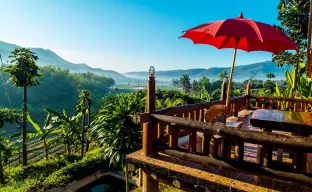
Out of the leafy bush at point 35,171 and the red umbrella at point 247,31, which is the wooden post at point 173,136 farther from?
the leafy bush at point 35,171

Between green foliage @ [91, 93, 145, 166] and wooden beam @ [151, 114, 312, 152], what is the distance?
429 centimetres

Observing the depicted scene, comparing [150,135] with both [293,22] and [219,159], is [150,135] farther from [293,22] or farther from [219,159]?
[293,22]

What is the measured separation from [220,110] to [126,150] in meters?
4.33

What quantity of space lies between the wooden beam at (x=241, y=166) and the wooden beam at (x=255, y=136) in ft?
0.85

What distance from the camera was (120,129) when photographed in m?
6.21

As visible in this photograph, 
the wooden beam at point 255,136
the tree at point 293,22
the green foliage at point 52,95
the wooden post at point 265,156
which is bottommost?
the green foliage at point 52,95

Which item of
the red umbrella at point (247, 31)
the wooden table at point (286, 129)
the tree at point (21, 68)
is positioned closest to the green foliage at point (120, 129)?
the red umbrella at point (247, 31)

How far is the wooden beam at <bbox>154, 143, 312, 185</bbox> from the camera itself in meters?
1.66

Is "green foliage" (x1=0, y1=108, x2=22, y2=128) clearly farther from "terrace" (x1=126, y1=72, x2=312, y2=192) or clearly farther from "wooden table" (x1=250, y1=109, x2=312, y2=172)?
"wooden table" (x1=250, y1=109, x2=312, y2=172)

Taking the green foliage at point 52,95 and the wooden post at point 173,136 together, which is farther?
the green foliage at point 52,95

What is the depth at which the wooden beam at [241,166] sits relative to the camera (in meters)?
1.66

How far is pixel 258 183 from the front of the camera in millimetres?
1878

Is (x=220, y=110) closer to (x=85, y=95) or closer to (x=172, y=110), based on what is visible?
(x=172, y=110)

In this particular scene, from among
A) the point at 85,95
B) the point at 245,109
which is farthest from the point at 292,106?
the point at 85,95
